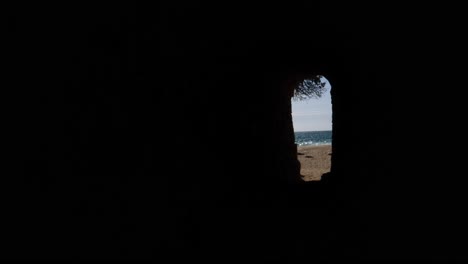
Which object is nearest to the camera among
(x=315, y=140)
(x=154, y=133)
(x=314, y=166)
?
(x=154, y=133)

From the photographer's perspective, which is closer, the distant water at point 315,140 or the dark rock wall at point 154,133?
the dark rock wall at point 154,133

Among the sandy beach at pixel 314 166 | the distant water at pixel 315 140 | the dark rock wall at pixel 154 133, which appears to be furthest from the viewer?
the distant water at pixel 315 140

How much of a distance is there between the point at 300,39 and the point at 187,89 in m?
1.76

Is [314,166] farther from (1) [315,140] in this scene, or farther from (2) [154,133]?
(1) [315,140]

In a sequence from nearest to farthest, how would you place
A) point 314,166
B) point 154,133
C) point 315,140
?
1. point 154,133
2. point 314,166
3. point 315,140

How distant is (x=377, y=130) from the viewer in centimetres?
362

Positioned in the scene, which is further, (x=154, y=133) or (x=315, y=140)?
(x=315, y=140)

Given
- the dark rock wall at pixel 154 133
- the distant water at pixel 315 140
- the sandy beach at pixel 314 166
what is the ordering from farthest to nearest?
1. the distant water at pixel 315 140
2. the sandy beach at pixel 314 166
3. the dark rock wall at pixel 154 133

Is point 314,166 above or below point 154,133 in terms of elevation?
below

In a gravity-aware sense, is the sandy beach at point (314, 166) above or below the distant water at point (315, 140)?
above


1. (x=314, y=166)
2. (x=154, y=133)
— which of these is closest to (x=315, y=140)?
(x=314, y=166)

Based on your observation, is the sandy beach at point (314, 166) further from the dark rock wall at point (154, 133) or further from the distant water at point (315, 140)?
the distant water at point (315, 140)

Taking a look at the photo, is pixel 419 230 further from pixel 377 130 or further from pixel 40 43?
pixel 40 43

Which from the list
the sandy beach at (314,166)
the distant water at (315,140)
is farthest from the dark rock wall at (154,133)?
the distant water at (315,140)
